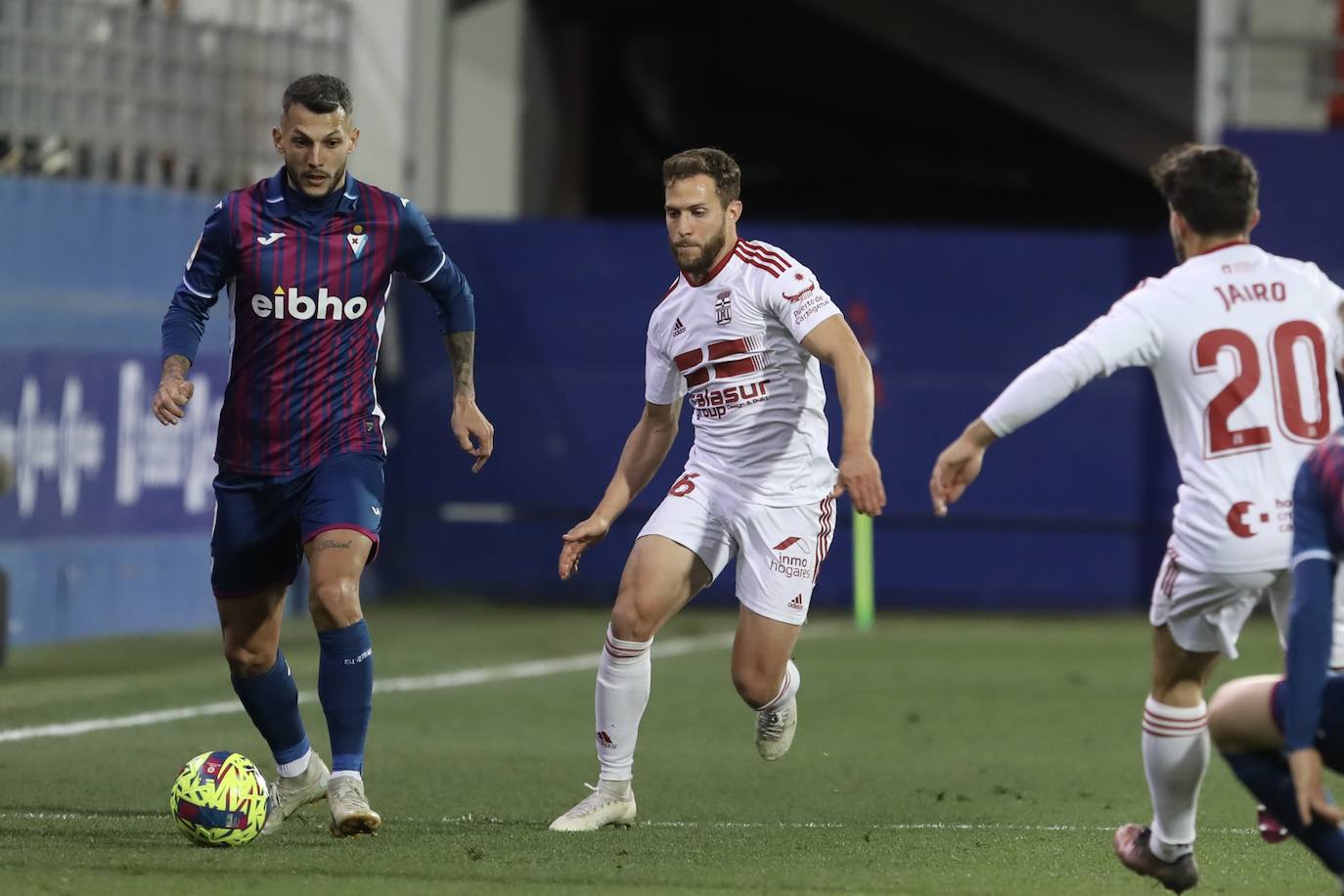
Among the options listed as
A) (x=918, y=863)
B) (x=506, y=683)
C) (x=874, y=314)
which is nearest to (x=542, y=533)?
(x=874, y=314)

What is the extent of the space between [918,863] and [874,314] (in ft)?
38.2

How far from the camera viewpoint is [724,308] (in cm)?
768

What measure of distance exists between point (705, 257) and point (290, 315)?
145cm

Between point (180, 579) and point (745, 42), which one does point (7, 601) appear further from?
point (745, 42)

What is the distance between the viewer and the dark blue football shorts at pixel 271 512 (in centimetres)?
730

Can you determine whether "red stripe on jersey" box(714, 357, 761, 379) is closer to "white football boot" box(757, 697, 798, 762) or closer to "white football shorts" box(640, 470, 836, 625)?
"white football shorts" box(640, 470, 836, 625)

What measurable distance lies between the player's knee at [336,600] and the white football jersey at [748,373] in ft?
4.53

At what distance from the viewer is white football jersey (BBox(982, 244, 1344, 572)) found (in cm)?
569

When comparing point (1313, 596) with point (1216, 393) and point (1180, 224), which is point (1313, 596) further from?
point (1180, 224)

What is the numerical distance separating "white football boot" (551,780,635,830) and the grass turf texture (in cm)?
10

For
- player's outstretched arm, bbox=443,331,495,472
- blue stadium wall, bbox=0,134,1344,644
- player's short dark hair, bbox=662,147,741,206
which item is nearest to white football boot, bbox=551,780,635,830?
player's outstretched arm, bbox=443,331,495,472

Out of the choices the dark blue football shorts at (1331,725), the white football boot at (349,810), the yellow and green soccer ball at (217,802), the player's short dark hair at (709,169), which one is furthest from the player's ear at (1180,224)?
the yellow and green soccer ball at (217,802)

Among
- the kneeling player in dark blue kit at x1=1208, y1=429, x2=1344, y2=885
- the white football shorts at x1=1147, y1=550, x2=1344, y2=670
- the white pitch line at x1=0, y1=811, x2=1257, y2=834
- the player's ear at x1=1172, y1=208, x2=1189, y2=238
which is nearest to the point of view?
the kneeling player in dark blue kit at x1=1208, y1=429, x2=1344, y2=885

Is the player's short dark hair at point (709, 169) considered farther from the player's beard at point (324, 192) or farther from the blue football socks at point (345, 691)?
the blue football socks at point (345, 691)
